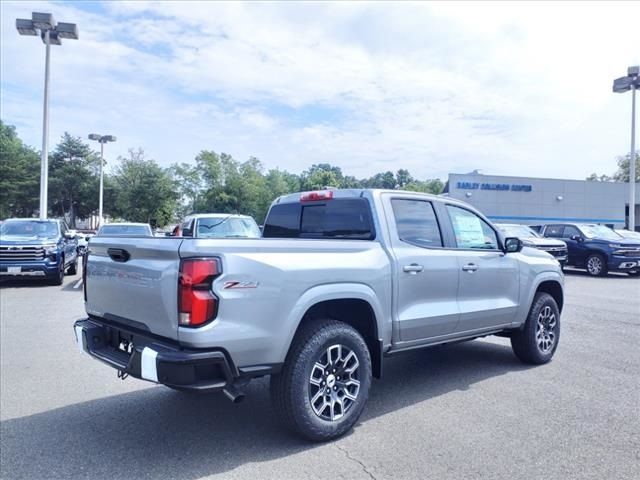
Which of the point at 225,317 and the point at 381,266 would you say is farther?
the point at 381,266

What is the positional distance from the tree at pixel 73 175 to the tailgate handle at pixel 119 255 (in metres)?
60.6

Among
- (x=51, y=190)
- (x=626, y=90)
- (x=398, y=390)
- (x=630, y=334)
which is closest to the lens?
(x=398, y=390)

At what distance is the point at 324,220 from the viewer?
16.7 ft

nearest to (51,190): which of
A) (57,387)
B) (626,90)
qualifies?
(626,90)

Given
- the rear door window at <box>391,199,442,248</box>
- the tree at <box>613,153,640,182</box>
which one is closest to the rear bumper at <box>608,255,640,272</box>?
the rear door window at <box>391,199,442,248</box>

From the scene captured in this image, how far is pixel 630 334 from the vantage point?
7.76 meters

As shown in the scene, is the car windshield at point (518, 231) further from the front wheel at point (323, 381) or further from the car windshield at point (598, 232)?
the front wheel at point (323, 381)

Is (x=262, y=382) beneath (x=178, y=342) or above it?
beneath

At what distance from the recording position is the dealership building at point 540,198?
3847 cm

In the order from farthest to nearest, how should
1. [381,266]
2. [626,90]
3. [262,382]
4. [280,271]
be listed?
[626,90], [262,382], [381,266], [280,271]

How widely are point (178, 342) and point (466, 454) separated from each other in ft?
7.15

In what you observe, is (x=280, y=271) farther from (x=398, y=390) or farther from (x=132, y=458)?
(x=398, y=390)

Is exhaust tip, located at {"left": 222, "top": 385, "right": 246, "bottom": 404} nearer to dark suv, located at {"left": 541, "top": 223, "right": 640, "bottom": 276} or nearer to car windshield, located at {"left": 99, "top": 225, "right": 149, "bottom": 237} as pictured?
car windshield, located at {"left": 99, "top": 225, "right": 149, "bottom": 237}

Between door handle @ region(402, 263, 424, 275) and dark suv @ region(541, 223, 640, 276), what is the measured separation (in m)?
14.4
